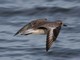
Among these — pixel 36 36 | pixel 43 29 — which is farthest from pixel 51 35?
pixel 36 36

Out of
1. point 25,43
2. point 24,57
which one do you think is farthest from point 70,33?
point 24,57

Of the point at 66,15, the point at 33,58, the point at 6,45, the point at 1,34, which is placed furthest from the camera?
the point at 66,15

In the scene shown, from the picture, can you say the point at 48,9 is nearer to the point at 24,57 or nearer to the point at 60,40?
the point at 60,40

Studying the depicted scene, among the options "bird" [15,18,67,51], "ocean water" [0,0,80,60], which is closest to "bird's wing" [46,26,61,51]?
"bird" [15,18,67,51]

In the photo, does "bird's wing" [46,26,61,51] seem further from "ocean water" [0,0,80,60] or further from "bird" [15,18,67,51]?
"ocean water" [0,0,80,60]

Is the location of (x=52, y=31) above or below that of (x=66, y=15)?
above

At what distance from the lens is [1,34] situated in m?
11.4

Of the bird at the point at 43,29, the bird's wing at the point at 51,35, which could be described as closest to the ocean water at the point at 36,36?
the bird at the point at 43,29

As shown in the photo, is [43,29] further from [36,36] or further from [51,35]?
[36,36]

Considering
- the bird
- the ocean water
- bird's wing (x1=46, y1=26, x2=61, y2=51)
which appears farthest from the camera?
the ocean water

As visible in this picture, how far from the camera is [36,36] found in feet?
37.2

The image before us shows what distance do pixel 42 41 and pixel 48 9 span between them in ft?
9.77

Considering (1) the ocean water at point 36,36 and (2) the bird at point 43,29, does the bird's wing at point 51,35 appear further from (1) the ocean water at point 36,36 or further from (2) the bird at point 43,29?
(1) the ocean water at point 36,36

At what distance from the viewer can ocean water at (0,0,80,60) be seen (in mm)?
10180
